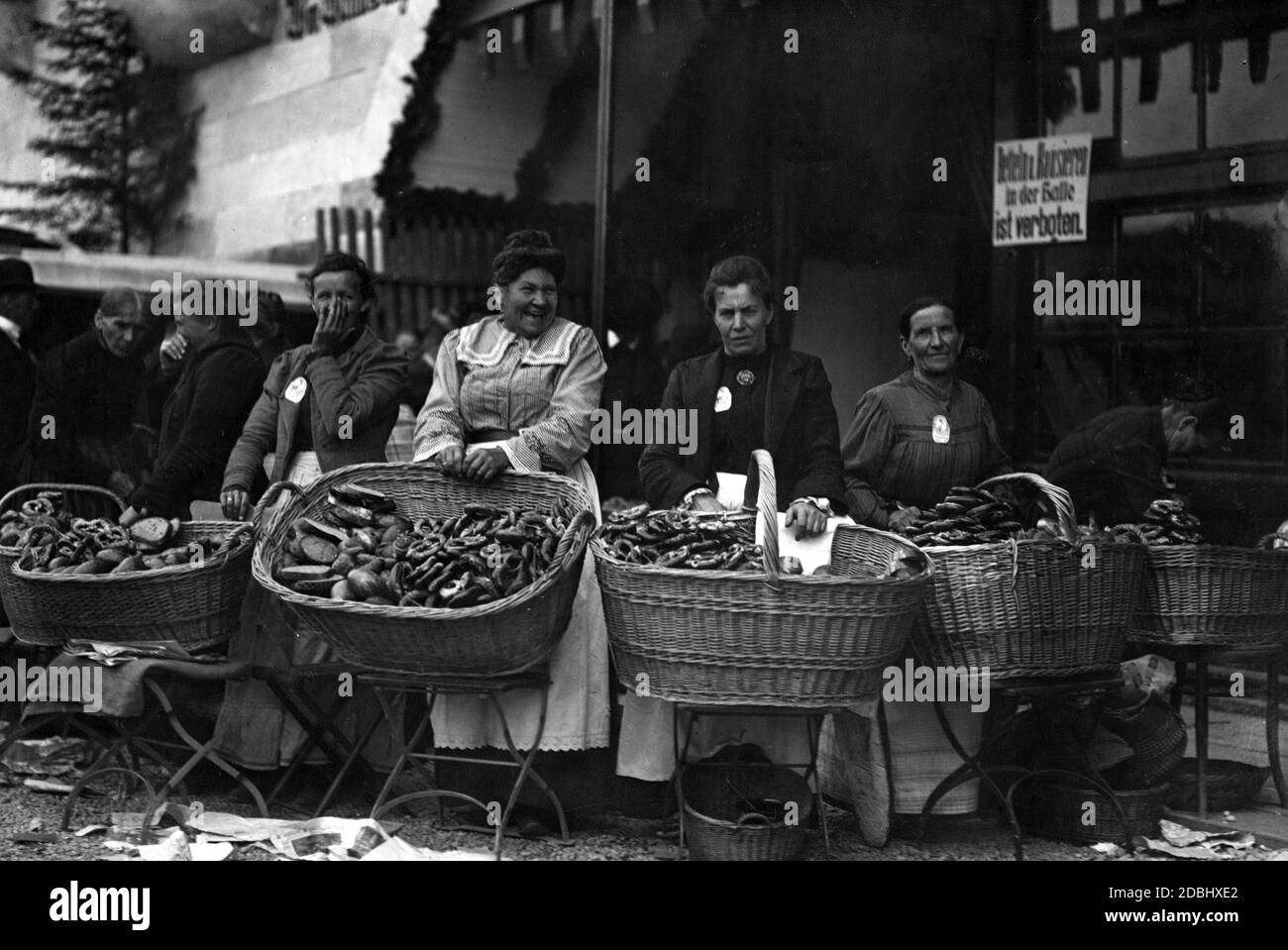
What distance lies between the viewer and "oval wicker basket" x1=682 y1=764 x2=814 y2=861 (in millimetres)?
4805

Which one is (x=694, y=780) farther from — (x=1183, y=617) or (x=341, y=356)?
(x=341, y=356)

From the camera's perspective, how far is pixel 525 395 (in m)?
5.54

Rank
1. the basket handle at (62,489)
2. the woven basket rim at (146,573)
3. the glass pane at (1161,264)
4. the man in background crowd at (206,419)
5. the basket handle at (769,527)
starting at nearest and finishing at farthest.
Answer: the basket handle at (769,527) < the woven basket rim at (146,573) < the basket handle at (62,489) < the man in background crowd at (206,419) < the glass pane at (1161,264)

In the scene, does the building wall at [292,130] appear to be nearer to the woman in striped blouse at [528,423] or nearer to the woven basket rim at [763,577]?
the woman in striped blouse at [528,423]

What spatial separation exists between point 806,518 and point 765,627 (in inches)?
23.7

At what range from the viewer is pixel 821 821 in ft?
16.2

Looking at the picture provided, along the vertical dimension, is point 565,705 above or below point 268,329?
below

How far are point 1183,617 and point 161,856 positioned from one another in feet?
11.7

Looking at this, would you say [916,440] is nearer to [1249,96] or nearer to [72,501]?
[1249,96]

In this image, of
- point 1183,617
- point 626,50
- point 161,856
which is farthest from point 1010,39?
point 161,856

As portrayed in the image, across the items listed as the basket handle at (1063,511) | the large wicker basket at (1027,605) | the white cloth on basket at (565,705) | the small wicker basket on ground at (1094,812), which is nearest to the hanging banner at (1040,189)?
the basket handle at (1063,511)

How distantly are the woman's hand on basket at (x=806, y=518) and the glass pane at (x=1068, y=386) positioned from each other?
7.57 feet

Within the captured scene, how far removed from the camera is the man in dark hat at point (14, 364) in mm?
7004

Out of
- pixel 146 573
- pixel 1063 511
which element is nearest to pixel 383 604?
pixel 146 573
